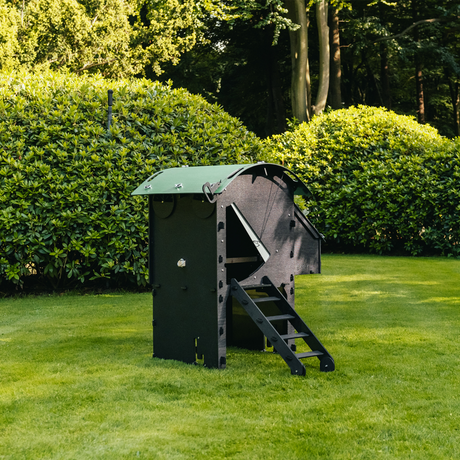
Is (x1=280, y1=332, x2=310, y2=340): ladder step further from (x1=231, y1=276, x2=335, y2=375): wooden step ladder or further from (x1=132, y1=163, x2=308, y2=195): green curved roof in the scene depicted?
(x1=132, y1=163, x2=308, y2=195): green curved roof

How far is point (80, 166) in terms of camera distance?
30.1 feet

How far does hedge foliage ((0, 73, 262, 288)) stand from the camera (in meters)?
8.99

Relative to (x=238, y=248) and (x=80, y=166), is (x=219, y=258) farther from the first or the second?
(x=80, y=166)

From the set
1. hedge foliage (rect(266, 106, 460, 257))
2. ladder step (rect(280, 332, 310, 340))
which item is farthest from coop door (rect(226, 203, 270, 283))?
hedge foliage (rect(266, 106, 460, 257))

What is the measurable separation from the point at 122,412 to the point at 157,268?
1892mm

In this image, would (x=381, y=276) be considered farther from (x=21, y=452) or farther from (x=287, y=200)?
(x=21, y=452)

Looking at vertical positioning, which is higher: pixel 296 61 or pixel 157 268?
pixel 296 61

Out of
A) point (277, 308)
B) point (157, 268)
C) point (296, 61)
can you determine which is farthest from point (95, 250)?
Result: point (296, 61)

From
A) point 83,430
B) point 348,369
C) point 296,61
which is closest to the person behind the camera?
point 83,430

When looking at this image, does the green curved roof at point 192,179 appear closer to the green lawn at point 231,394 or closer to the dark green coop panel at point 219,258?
the dark green coop panel at point 219,258

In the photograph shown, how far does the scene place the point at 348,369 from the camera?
5359 millimetres

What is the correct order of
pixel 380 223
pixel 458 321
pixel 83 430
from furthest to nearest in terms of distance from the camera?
pixel 380 223 → pixel 458 321 → pixel 83 430

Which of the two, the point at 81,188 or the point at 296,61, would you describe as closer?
the point at 81,188

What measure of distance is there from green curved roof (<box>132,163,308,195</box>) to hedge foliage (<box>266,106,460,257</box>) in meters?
7.45
